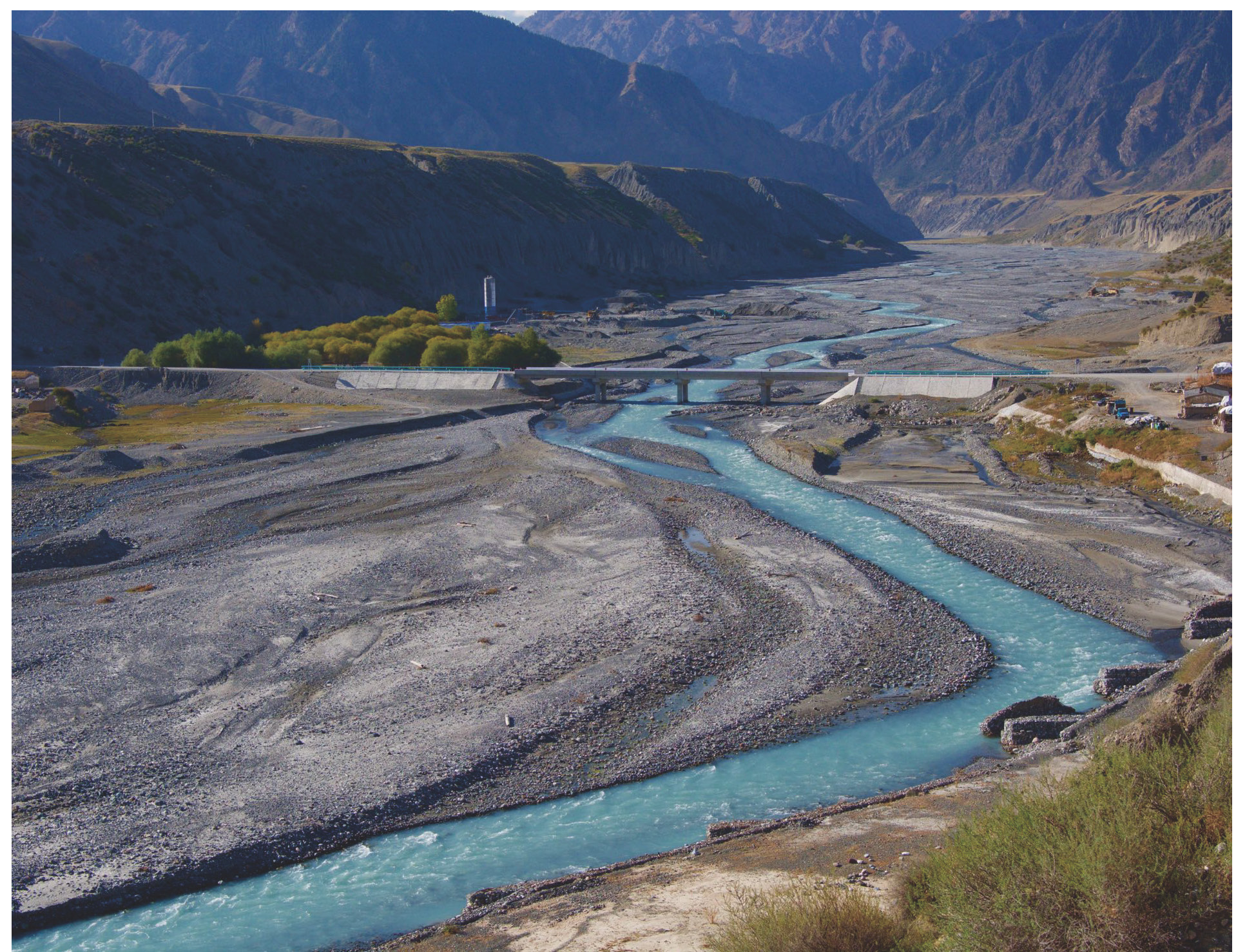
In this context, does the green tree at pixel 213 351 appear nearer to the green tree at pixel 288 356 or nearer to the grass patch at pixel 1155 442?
the green tree at pixel 288 356

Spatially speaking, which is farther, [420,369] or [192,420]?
[420,369]

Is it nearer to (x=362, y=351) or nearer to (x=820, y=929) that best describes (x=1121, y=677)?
(x=820, y=929)

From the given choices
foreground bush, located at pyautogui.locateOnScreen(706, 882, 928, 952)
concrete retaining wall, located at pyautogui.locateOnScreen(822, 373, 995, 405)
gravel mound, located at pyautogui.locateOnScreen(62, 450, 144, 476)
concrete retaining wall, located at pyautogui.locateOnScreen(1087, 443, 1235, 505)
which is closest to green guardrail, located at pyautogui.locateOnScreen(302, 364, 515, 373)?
concrete retaining wall, located at pyautogui.locateOnScreen(822, 373, 995, 405)

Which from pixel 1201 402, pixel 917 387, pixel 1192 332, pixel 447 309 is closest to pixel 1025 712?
pixel 1201 402

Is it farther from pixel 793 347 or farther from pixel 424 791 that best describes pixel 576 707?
pixel 793 347

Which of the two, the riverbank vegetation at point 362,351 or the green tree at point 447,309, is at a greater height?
the green tree at point 447,309

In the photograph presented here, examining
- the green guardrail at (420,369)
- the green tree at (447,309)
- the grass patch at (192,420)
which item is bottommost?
the grass patch at (192,420)

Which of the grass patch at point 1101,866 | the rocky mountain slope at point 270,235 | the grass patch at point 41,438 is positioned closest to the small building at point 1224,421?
the grass patch at point 1101,866

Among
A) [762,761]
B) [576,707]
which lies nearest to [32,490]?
[576,707]
